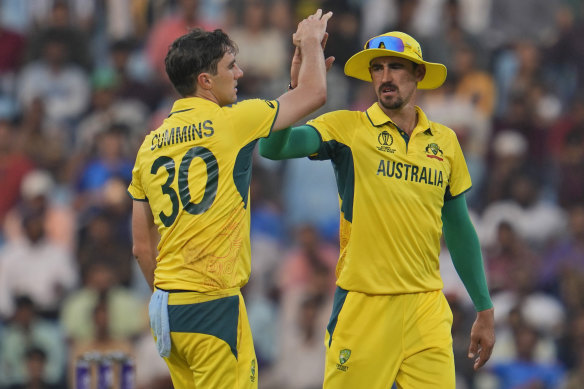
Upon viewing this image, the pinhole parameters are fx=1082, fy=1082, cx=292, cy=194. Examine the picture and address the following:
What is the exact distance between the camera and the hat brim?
5.98 m

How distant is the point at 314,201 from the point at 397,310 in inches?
228

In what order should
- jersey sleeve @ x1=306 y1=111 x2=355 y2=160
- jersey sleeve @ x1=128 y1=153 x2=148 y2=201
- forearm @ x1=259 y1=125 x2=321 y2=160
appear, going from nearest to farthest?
jersey sleeve @ x1=128 y1=153 x2=148 y2=201 → forearm @ x1=259 y1=125 x2=321 y2=160 → jersey sleeve @ x1=306 y1=111 x2=355 y2=160

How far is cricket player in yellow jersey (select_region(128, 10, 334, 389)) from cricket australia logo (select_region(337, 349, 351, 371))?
67 cm

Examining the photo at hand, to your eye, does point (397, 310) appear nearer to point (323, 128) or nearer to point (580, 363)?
point (323, 128)

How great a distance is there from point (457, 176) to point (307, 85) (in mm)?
1170

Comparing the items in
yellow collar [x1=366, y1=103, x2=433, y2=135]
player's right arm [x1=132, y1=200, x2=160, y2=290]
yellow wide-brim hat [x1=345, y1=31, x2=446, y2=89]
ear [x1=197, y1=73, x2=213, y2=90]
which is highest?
yellow wide-brim hat [x1=345, y1=31, x2=446, y2=89]

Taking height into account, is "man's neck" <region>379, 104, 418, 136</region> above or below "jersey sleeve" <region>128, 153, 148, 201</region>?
above

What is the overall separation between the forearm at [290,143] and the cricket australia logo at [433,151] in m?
0.63

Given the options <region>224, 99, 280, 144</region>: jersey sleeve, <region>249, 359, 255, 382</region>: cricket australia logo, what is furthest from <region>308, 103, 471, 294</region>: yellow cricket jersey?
<region>249, 359, 255, 382</region>: cricket australia logo

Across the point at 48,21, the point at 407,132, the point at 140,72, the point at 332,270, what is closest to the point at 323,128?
the point at 407,132

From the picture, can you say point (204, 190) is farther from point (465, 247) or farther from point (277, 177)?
point (277, 177)

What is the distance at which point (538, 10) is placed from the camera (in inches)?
512

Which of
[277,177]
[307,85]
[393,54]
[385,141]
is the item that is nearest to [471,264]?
[385,141]

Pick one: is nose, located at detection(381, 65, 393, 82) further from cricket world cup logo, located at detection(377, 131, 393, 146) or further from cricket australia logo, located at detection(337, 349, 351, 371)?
cricket australia logo, located at detection(337, 349, 351, 371)
